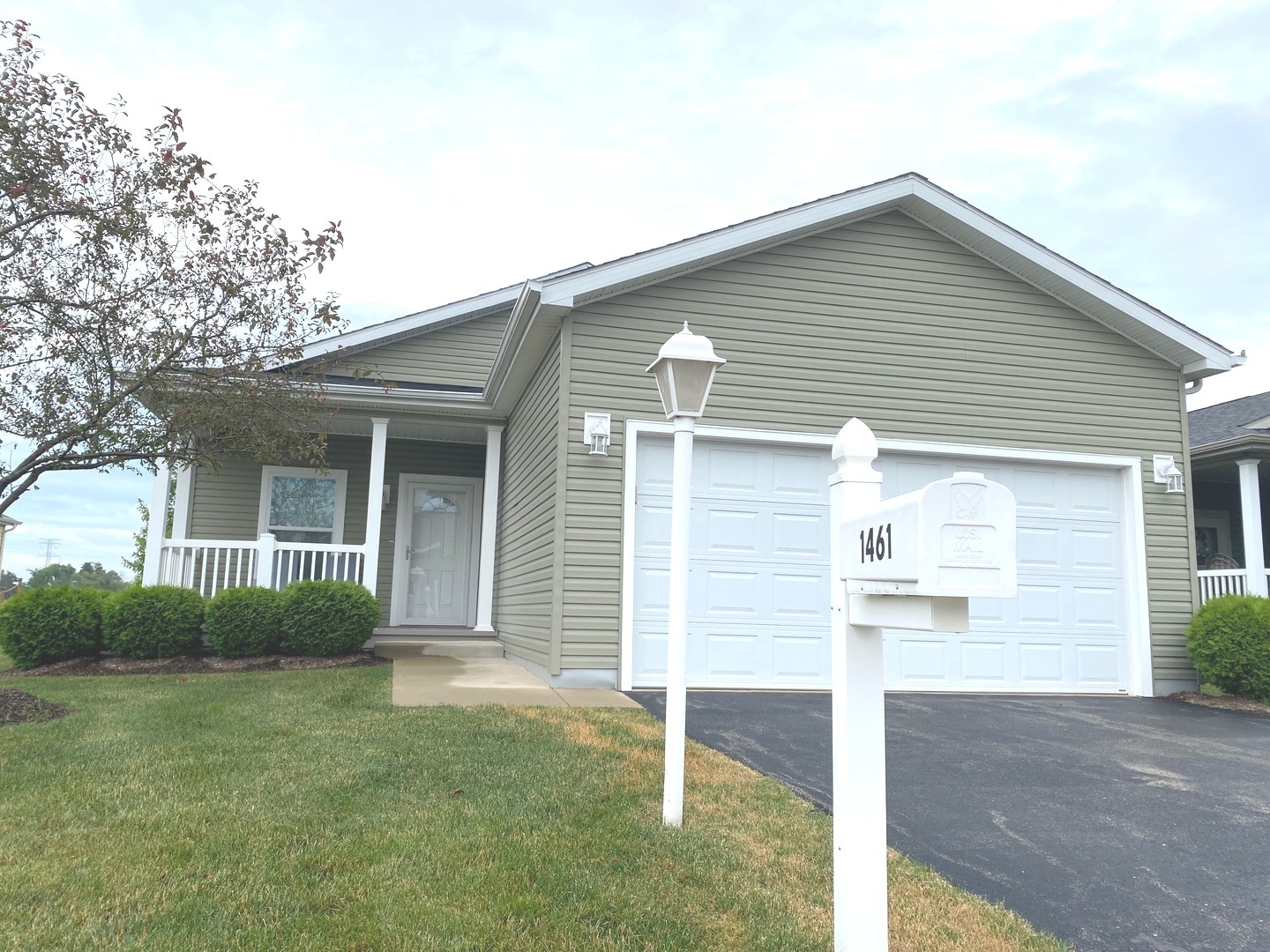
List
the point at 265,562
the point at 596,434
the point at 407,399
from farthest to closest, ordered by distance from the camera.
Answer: the point at 407,399, the point at 265,562, the point at 596,434

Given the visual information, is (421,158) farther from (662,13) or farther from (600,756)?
(600,756)

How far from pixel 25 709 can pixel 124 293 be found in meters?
3.01

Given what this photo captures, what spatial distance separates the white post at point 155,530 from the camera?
9500 mm

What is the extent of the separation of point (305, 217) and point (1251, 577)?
10416 millimetres

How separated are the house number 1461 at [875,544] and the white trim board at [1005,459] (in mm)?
5412

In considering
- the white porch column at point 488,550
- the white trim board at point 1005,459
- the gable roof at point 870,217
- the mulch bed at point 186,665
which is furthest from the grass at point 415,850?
Answer: the white porch column at point 488,550

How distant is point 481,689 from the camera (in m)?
6.89

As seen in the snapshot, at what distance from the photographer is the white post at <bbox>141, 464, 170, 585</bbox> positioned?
31.2 feet

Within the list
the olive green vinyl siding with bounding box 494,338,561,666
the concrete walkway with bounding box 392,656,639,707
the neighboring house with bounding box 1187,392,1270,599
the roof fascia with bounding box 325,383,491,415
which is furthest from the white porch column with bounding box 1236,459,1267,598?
the roof fascia with bounding box 325,383,491,415

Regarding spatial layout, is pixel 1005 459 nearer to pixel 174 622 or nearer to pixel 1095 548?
pixel 1095 548

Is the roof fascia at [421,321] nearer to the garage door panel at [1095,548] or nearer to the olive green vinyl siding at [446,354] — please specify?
the olive green vinyl siding at [446,354]

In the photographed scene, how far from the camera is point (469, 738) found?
16.0 ft

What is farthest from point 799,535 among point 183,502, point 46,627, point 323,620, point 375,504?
point 183,502

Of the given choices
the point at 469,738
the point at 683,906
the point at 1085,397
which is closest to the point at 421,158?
the point at 1085,397
